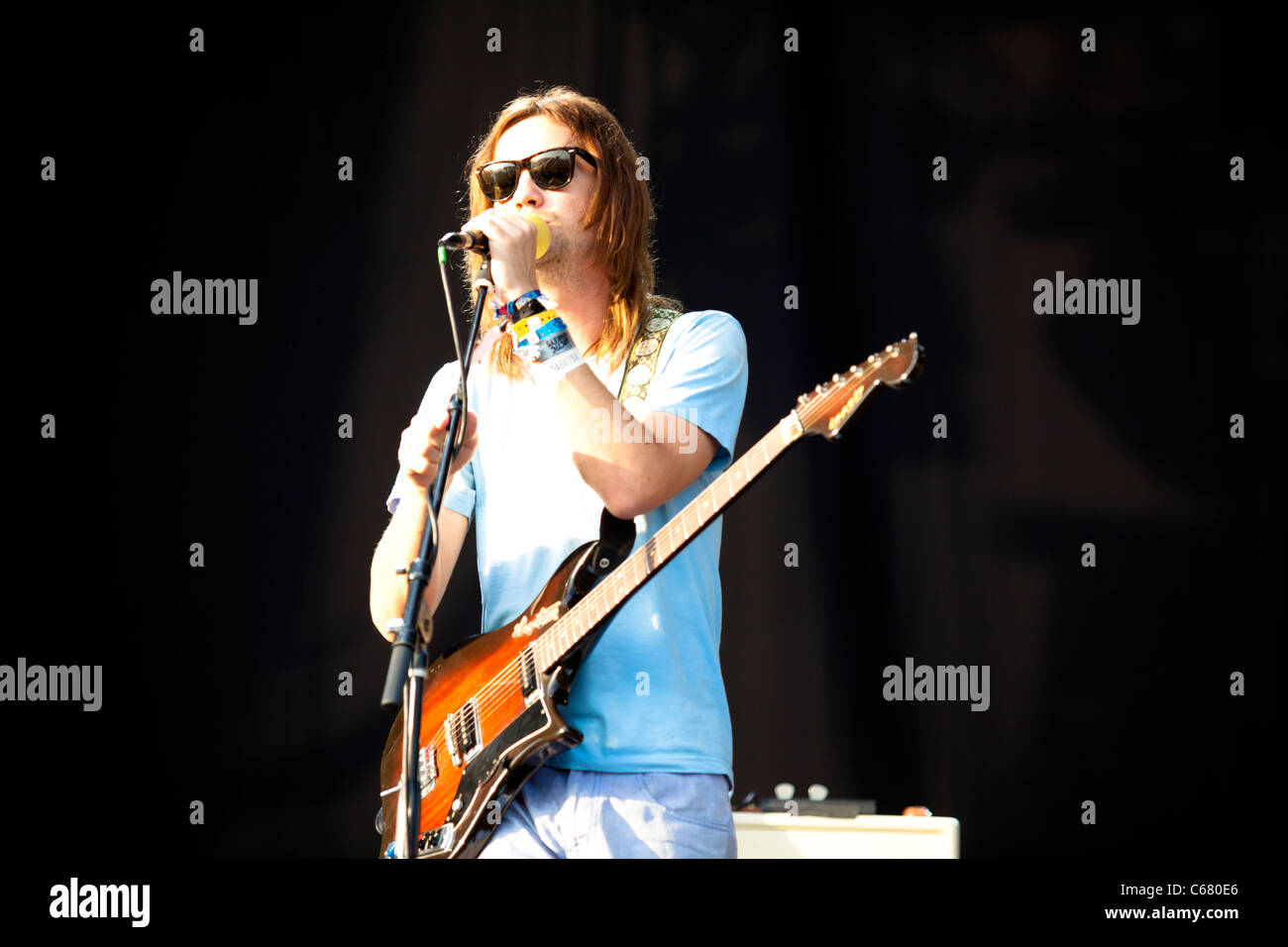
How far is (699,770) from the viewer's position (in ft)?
6.01

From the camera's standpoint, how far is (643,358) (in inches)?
84.0

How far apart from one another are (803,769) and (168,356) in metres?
2.05

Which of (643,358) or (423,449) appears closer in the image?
(423,449)

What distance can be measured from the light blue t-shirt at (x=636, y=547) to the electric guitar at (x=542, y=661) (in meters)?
0.06

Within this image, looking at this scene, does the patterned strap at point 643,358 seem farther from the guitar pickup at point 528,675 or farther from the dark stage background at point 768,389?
the dark stage background at point 768,389

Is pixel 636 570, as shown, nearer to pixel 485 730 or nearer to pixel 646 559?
pixel 646 559

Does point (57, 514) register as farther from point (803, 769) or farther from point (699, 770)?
point (699, 770)

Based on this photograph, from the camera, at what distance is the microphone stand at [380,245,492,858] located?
1491mm

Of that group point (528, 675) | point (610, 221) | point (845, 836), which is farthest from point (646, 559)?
point (845, 836)

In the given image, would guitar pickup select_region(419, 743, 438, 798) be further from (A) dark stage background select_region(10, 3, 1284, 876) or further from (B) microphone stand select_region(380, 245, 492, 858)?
(A) dark stage background select_region(10, 3, 1284, 876)

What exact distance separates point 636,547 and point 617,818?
40cm

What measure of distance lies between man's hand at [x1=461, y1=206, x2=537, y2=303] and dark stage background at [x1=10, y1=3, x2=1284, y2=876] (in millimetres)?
1766

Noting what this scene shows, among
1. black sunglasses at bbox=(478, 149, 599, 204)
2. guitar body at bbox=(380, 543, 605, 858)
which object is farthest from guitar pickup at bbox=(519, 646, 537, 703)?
black sunglasses at bbox=(478, 149, 599, 204)

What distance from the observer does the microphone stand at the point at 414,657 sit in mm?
1491
